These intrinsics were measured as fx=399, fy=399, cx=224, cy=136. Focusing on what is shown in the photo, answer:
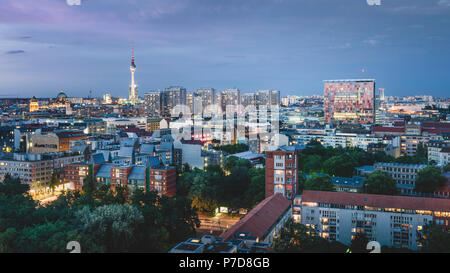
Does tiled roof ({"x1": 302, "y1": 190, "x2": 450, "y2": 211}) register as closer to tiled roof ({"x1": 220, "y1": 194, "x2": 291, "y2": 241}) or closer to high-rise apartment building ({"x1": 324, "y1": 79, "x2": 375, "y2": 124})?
tiled roof ({"x1": 220, "y1": 194, "x2": 291, "y2": 241})

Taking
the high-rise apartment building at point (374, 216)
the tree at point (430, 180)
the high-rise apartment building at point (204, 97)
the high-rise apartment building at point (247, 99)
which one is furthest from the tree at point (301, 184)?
the high-rise apartment building at point (247, 99)

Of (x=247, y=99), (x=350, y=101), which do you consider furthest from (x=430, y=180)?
(x=247, y=99)

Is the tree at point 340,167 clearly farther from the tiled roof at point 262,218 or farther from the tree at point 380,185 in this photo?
the tiled roof at point 262,218

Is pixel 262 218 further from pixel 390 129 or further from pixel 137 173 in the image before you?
pixel 390 129
